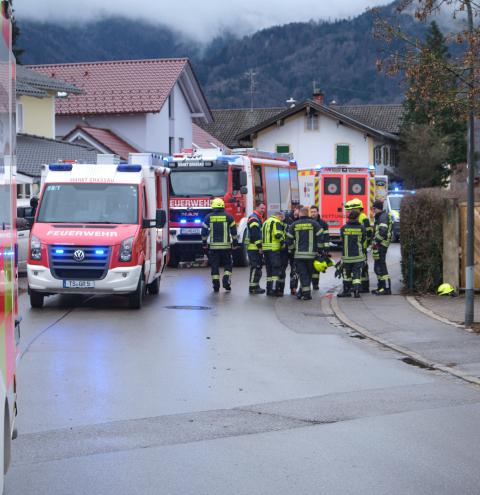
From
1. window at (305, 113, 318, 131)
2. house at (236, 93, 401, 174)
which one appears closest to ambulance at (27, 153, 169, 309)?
house at (236, 93, 401, 174)

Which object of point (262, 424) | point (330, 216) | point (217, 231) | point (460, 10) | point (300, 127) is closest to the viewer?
point (262, 424)

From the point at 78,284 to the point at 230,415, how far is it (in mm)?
8318

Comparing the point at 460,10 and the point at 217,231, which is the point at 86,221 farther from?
the point at 460,10

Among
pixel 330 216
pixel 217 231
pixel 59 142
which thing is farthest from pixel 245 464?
pixel 59 142

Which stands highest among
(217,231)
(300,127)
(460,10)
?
(300,127)

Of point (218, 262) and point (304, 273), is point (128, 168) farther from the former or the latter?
point (304, 273)

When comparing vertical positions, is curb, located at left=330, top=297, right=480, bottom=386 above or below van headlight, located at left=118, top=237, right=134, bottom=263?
below

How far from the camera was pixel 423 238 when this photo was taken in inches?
762

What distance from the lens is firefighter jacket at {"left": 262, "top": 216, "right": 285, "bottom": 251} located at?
2009cm

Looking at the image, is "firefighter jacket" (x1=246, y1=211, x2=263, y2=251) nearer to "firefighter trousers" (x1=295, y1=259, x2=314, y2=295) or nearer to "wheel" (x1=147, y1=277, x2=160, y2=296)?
"firefighter trousers" (x1=295, y1=259, x2=314, y2=295)

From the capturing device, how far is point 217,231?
67.8 feet

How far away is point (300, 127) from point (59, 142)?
3260cm

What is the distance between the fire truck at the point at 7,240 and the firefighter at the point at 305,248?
43.6 ft

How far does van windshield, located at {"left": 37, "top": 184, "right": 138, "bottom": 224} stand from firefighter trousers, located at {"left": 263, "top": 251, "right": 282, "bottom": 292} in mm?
3311
